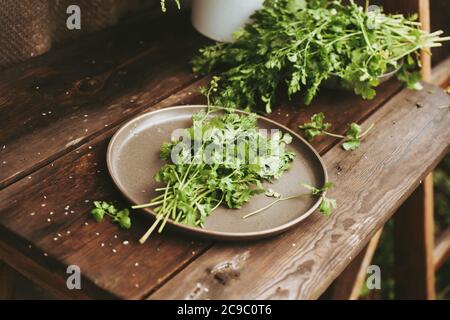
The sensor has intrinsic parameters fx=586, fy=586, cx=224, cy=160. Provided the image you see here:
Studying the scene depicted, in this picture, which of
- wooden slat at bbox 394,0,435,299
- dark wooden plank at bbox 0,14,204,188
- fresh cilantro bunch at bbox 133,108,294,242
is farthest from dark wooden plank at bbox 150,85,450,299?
dark wooden plank at bbox 0,14,204,188

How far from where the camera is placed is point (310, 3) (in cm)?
177

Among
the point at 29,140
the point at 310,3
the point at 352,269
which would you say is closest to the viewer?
the point at 29,140

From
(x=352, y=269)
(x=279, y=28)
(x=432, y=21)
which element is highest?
(x=279, y=28)

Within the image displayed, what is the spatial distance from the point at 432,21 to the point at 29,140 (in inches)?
66.3

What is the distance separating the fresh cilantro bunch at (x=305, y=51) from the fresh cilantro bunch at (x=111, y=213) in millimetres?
494

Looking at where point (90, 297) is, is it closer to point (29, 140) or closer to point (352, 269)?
point (29, 140)

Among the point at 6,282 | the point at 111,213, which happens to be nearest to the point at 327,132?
the point at 111,213

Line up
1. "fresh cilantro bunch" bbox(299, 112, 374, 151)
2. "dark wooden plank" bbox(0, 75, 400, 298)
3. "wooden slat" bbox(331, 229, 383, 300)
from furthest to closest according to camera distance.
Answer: "wooden slat" bbox(331, 229, 383, 300), "fresh cilantro bunch" bbox(299, 112, 374, 151), "dark wooden plank" bbox(0, 75, 400, 298)

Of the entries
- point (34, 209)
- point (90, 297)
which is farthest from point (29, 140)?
point (90, 297)

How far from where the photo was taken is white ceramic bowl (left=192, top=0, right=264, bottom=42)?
5.87 feet

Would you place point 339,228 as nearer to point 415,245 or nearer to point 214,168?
point 214,168

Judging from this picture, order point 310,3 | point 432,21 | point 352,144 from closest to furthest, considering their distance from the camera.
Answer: point 352,144 → point 310,3 → point 432,21

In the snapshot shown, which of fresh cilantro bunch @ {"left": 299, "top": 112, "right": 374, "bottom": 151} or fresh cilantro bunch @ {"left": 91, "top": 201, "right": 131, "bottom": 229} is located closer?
fresh cilantro bunch @ {"left": 91, "top": 201, "right": 131, "bottom": 229}

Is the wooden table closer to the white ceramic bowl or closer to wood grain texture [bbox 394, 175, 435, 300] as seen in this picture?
the white ceramic bowl
